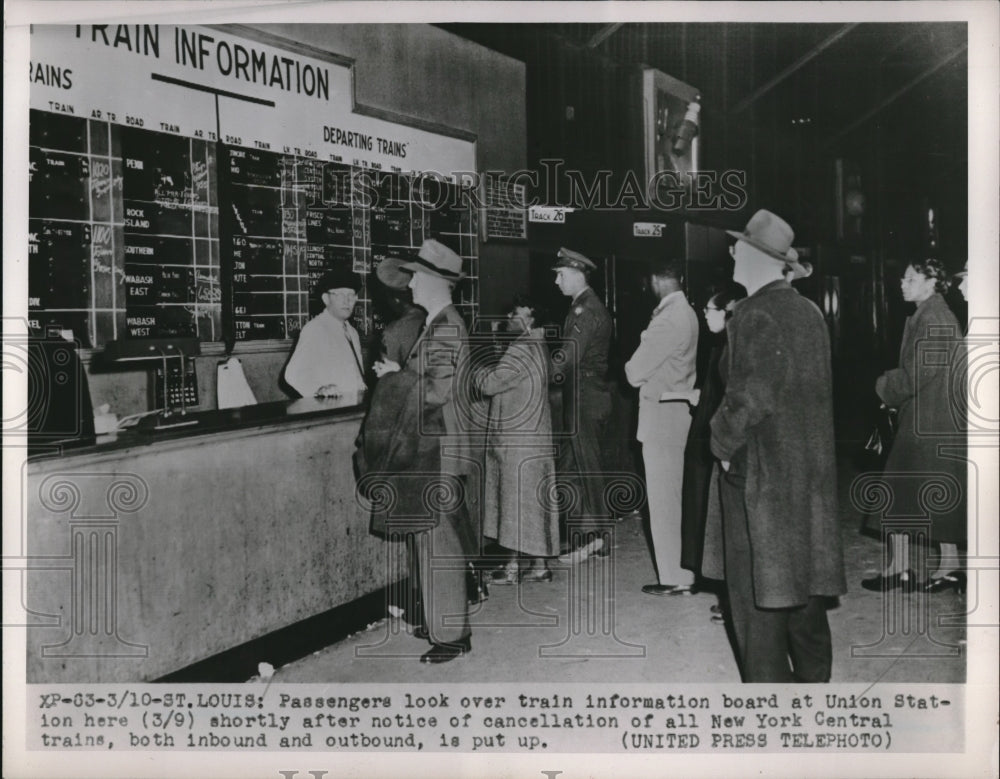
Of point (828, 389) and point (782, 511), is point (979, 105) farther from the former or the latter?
point (782, 511)

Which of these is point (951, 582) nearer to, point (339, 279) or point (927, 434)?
point (927, 434)

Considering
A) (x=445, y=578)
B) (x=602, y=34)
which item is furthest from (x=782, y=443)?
(x=602, y=34)

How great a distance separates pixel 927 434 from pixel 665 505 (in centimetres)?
119

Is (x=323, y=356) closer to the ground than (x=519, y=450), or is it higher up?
higher up

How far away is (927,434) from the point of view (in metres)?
4.08

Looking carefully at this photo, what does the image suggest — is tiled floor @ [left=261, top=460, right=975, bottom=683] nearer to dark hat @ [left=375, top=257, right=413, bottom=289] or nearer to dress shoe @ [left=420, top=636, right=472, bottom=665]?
dress shoe @ [left=420, top=636, right=472, bottom=665]

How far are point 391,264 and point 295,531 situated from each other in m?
1.43

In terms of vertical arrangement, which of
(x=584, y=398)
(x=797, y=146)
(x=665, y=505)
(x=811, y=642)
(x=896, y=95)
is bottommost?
(x=811, y=642)

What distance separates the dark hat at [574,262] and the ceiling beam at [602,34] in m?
0.96

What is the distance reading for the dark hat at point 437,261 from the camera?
A: 4246mm

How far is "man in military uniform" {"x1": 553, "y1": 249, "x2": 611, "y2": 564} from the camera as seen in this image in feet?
14.8

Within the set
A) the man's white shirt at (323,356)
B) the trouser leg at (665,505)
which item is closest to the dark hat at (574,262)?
the trouser leg at (665,505)

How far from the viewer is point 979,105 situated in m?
3.88

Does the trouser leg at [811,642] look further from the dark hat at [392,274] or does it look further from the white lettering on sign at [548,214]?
the dark hat at [392,274]
